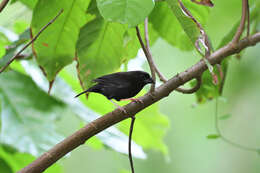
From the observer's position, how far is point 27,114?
2.72 meters

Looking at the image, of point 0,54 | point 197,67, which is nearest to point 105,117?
point 197,67

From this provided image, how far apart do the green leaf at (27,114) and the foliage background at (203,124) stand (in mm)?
1245

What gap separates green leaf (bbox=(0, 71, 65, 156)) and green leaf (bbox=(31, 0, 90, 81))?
68 cm

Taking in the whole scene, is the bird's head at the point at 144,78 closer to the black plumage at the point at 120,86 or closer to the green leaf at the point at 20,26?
the black plumage at the point at 120,86

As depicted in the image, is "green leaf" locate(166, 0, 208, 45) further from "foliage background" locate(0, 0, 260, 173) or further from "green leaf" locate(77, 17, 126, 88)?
"foliage background" locate(0, 0, 260, 173)

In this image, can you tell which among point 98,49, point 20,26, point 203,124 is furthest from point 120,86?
point 203,124

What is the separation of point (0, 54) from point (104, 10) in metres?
1.00

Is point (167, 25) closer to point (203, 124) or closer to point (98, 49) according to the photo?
point (98, 49)

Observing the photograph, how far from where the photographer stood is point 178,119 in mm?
6742

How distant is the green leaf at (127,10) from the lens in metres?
1.23

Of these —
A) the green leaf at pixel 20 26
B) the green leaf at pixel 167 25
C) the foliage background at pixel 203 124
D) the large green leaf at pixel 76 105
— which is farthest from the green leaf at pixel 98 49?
the foliage background at pixel 203 124

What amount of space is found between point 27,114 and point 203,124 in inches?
159

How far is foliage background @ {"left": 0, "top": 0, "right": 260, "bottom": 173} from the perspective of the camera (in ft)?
15.5

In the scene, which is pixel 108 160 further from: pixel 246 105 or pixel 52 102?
pixel 52 102
